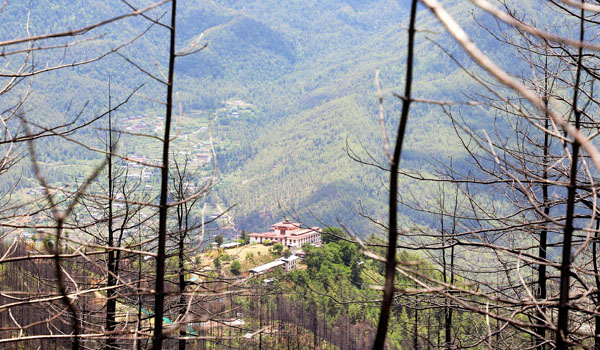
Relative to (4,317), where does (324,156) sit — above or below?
above

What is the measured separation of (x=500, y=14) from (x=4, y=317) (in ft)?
102

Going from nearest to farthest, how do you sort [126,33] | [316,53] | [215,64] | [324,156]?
[324,156]
[126,33]
[215,64]
[316,53]

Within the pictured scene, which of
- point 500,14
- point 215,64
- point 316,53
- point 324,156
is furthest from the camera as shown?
point 316,53

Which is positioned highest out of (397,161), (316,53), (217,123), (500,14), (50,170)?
(316,53)

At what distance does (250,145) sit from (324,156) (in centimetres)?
2354

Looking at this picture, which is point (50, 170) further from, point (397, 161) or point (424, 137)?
point (397, 161)

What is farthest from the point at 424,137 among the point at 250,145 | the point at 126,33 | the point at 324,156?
the point at 126,33

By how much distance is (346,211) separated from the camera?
8406 cm

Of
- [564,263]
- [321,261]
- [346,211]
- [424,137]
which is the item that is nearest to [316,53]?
[424,137]

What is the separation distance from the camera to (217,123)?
136750mm

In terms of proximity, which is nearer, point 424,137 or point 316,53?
point 424,137

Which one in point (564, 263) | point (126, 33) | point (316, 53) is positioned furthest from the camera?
point (316, 53)

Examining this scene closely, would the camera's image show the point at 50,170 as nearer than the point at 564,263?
No

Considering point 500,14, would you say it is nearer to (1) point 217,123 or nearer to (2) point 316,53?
(1) point 217,123
